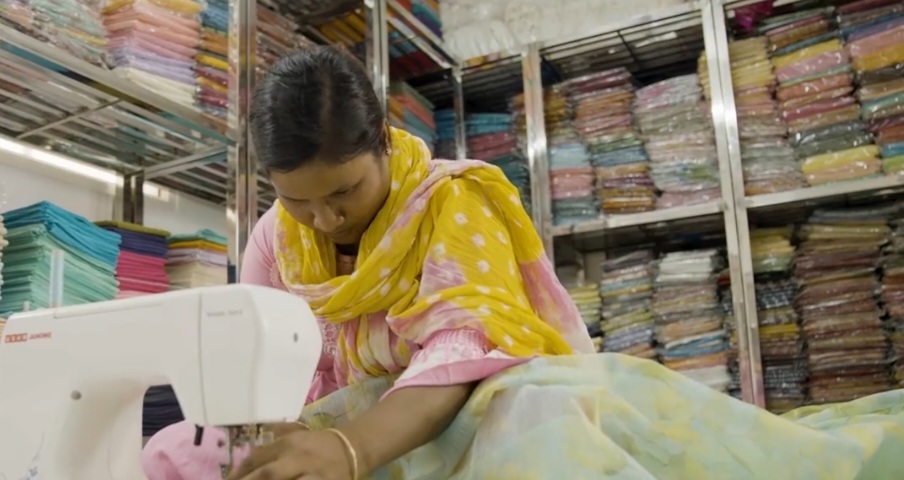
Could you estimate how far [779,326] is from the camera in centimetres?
221

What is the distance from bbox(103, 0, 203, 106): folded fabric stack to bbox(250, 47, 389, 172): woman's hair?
795 mm

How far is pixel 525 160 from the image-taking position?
2.59 metres

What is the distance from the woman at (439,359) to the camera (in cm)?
65

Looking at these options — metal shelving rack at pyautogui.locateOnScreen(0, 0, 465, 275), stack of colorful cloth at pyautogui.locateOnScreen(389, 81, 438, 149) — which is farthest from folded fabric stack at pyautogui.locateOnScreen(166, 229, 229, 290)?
stack of colorful cloth at pyautogui.locateOnScreen(389, 81, 438, 149)

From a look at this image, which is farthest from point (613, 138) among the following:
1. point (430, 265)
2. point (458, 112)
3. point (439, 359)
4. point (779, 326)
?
point (439, 359)

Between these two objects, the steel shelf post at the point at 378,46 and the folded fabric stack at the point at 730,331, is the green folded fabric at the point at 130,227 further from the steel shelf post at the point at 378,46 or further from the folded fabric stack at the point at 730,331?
the folded fabric stack at the point at 730,331

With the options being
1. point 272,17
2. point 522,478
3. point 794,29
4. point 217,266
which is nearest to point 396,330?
point 522,478

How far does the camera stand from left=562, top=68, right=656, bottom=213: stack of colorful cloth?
2.43 m

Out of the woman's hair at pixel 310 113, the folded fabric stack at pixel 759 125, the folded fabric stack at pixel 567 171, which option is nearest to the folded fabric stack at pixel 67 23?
the woman's hair at pixel 310 113

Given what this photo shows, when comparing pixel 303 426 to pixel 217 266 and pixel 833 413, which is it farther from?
pixel 217 266

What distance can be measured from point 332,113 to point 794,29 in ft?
Result: 6.12

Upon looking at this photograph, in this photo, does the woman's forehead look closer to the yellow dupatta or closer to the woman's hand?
the yellow dupatta

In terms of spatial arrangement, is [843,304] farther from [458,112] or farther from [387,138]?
[387,138]

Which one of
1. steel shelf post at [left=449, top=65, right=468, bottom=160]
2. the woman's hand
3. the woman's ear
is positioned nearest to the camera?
the woman's hand
